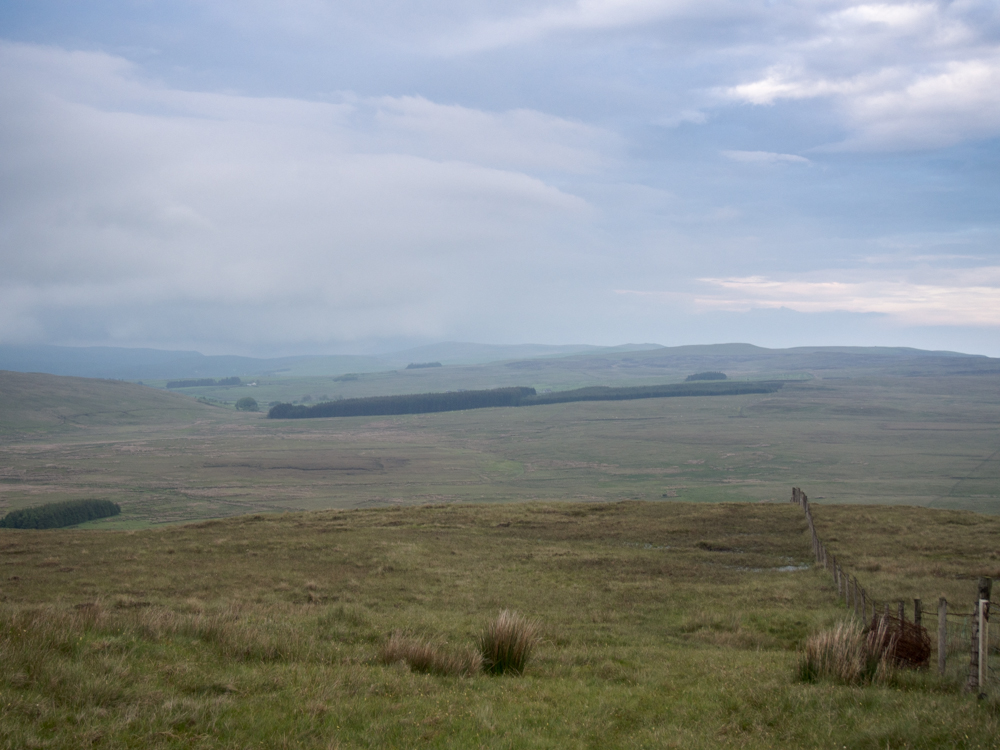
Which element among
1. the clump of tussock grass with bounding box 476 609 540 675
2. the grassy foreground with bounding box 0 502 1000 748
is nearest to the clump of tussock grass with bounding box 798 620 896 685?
the grassy foreground with bounding box 0 502 1000 748

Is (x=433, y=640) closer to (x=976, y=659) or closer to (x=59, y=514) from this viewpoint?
(x=976, y=659)

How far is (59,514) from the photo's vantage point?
261 feet

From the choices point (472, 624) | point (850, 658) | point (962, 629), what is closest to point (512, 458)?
point (472, 624)

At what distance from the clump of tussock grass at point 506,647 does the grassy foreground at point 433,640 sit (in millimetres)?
387

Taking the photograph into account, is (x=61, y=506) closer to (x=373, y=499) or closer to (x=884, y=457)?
(x=373, y=499)

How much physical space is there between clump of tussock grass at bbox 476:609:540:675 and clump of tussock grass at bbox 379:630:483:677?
0.29 metres

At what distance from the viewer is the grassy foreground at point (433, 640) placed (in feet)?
23.8

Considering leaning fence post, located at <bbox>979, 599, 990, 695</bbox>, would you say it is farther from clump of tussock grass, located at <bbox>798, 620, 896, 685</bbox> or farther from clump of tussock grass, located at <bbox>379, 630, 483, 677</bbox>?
clump of tussock grass, located at <bbox>379, 630, 483, 677</bbox>

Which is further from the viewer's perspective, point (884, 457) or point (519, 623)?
point (884, 457)

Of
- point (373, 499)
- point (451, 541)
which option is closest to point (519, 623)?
point (451, 541)

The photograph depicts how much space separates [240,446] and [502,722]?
157 meters

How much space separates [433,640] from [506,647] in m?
1.46

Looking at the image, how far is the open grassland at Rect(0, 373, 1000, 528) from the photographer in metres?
93.3

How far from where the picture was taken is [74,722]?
21.8ft
